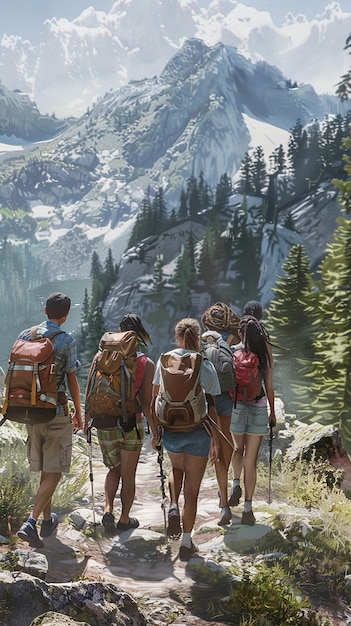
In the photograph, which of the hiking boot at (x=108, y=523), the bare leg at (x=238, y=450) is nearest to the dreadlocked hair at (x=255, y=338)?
the bare leg at (x=238, y=450)

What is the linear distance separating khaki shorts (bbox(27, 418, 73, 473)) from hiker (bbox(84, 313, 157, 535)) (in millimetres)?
381

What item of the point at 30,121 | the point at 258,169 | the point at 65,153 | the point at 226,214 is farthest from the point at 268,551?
the point at 30,121

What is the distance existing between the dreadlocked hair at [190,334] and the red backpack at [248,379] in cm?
109

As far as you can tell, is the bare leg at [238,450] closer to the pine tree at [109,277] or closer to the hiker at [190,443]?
the hiker at [190,443]

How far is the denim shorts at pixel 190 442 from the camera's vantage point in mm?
5691

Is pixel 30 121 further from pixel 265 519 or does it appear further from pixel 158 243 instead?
pixel 265 519

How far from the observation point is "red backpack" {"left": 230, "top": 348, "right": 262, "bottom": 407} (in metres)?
6.67

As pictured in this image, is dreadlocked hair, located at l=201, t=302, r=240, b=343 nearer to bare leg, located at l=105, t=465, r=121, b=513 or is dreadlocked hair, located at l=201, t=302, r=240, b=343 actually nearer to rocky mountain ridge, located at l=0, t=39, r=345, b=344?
bare leg, located at l=105, t=465, r=121, b=513

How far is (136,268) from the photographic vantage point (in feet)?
150

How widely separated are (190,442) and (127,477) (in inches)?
34.6

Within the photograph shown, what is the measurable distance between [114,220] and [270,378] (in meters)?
72.1

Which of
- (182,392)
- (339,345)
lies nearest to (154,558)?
(182,392)

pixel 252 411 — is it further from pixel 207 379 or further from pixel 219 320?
pixel 207 379

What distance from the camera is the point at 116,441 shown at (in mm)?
6176
